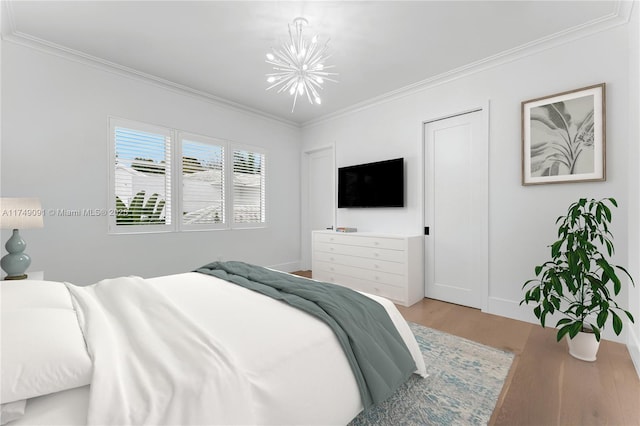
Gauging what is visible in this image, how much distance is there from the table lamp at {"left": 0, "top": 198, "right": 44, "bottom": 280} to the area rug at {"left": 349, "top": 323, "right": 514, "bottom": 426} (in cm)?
274

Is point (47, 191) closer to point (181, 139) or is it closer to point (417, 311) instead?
point (181, 139)

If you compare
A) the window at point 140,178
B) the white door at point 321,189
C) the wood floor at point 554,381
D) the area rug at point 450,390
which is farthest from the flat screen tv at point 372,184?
the window at point 140,178

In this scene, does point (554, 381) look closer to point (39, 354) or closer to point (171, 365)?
point (171, 365)

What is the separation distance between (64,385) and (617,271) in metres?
3.66

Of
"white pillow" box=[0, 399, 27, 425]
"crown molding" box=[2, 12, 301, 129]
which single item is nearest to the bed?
"white pillow" box=[0, 399, 27, 425]

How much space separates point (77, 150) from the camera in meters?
3.09

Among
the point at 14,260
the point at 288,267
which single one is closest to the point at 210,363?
the point at 14,260

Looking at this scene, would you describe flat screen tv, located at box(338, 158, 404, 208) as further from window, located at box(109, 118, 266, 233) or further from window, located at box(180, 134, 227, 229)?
window, located at box(180, 134, 227, 229)

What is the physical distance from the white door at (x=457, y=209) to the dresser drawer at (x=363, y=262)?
518 mm

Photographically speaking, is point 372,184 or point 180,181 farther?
point 372,184

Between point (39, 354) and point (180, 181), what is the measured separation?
3.24m

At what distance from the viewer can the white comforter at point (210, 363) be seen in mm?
890

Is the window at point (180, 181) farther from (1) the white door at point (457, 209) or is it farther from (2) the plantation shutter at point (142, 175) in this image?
(1) the white door at point (457, 209)

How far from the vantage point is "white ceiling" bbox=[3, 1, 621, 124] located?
2344mm
